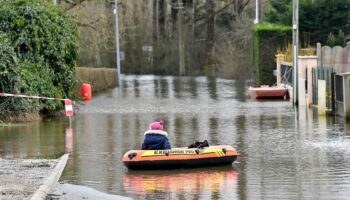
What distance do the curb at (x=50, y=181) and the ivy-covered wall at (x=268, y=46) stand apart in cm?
3248

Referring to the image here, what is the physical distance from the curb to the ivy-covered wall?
3248 centimetres

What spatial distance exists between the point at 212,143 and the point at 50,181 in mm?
7315

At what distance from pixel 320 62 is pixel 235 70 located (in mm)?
40422

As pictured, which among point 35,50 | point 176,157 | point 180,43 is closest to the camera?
point 176,157

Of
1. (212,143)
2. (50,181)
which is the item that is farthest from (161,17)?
(50,181)

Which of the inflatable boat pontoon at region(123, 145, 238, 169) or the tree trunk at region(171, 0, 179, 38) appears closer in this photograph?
the inflatable boat pontoon at region(123, 145, 238, 169)

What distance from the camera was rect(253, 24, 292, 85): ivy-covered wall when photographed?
49875 millimetres

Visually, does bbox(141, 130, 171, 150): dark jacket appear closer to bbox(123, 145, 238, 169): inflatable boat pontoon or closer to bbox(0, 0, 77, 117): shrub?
bbox(123, 145, 238, 169): inflatable boat pontoon

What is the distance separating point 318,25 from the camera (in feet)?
165

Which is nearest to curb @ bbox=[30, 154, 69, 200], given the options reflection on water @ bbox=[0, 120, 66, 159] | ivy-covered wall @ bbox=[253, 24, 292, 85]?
reflection on water @ bbox=[0, 120, 66, 159]

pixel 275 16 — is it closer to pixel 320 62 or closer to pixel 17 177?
pixel 320 62

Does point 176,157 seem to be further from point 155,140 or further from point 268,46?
point 268,46

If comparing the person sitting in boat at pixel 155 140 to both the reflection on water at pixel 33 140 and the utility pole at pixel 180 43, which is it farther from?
the utility pole at pixel 180 43

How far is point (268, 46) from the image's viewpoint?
1984 inches
